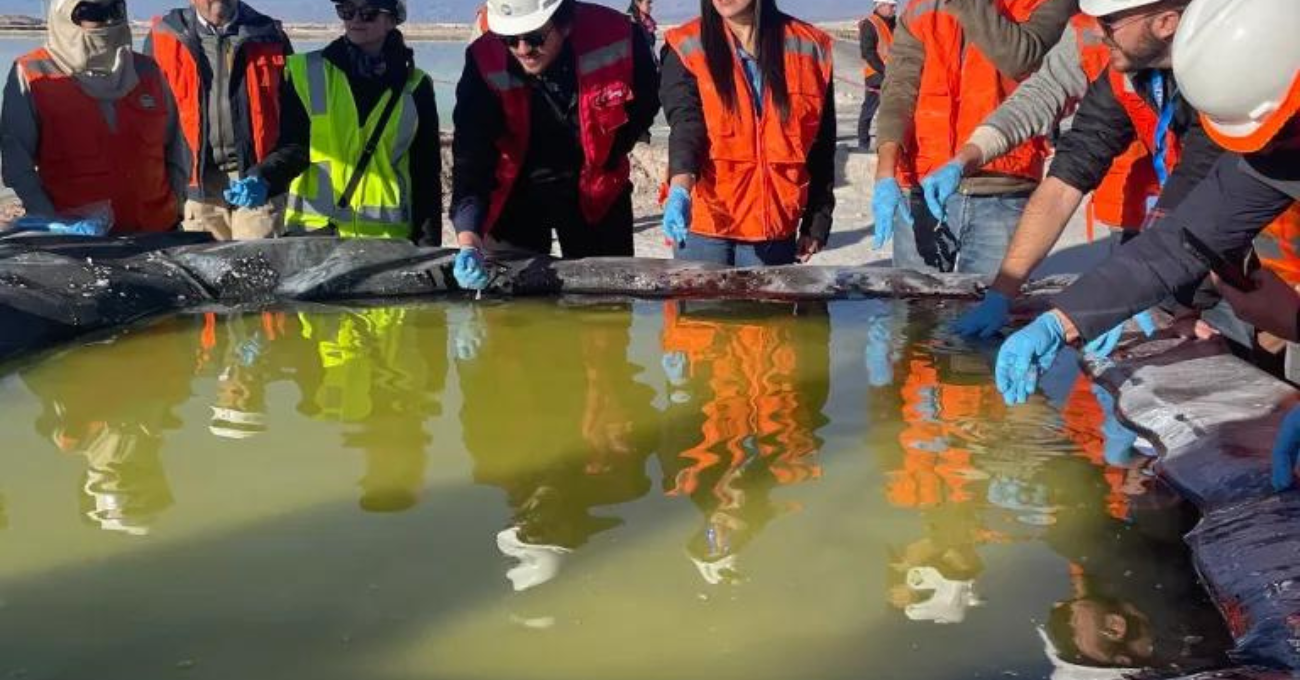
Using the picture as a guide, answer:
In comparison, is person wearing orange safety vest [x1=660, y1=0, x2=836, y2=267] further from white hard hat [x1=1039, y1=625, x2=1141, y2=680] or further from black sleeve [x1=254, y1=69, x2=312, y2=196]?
white hard hat [x1=1039, y1=625, x2=1141, y2=680]

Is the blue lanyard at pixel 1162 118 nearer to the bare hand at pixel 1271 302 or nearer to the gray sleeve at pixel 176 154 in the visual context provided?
the bare hand at pixel 1271 302

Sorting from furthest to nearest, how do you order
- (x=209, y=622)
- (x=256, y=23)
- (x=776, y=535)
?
1. (x=256, y=23)
2. (x=776, y=535)
3. (x=209, y=622)

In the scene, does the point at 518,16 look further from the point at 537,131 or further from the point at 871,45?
the point at 871,45

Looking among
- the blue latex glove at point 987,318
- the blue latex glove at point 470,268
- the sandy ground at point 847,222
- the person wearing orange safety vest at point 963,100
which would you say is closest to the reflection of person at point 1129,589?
the blue latex glove at point 987,318

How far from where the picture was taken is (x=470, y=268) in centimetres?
387

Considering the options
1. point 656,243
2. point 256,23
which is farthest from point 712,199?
point 656,243

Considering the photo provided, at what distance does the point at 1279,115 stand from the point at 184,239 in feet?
10.8

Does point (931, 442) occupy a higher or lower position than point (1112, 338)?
lower

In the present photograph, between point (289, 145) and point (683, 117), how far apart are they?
4.20ft

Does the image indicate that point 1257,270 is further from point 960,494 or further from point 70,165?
point 70,165

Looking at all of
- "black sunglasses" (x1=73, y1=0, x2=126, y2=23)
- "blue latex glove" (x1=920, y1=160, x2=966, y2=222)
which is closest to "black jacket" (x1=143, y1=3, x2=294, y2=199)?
"black sunglasses" (x1=73, y1=0, x2=126, y2=23)

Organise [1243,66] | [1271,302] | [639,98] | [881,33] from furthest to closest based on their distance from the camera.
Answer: [881,33], [639,98], [1271,302], [1243,66]

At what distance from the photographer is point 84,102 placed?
4398 millimetres

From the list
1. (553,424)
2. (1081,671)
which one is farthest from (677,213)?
(1081,671)
